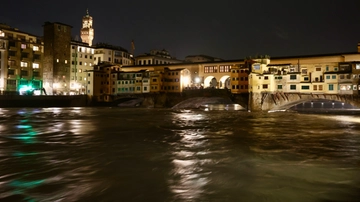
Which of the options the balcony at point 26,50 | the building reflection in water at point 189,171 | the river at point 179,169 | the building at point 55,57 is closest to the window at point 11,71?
the balcony at point 26,50

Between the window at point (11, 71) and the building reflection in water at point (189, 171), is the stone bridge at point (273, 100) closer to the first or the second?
the building reflection in water at point (189, 171)

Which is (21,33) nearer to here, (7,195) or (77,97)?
(77,97)

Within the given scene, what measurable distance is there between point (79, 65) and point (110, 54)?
33.8ft

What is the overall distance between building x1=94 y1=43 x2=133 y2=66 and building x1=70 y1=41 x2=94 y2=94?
2.53m

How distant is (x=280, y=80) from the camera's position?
174 ft

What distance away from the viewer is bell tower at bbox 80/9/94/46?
4012 inches

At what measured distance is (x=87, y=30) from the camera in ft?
334

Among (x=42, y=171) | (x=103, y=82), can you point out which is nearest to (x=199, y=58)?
(x=103, y=82)

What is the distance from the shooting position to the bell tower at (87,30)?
102 meters

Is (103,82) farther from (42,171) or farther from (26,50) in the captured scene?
(42,171)

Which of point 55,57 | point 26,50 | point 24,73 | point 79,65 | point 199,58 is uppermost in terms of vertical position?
point 199,58

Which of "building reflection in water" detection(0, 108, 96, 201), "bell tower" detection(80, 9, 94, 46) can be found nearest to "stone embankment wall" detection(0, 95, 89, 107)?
"bell tower" detection(80, 9, 94, 46)

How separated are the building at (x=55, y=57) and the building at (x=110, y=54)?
400 inches

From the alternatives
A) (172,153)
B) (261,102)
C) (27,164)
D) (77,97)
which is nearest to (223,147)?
(172,153)
